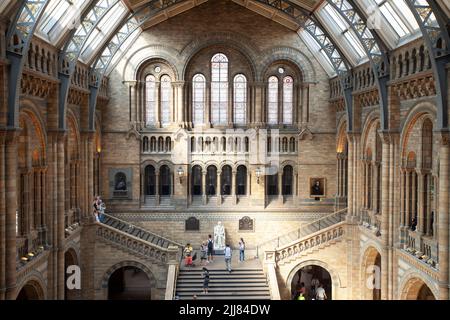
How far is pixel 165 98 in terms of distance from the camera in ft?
119

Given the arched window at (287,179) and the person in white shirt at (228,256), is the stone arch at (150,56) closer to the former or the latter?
the arched window at (287,179)

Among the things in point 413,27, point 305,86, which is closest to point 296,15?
point 305,86

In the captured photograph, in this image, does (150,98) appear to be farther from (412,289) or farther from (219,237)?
(412,289)

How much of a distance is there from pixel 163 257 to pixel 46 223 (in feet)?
28.0

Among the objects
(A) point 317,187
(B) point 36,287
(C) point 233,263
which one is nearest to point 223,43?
(A) point 317,187

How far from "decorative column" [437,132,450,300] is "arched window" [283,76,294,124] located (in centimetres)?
1828

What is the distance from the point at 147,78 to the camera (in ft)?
118

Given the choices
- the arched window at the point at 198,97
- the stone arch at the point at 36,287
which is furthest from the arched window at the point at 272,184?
the stone arch at the point at 36,287

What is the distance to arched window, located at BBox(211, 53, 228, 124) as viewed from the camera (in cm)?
3594

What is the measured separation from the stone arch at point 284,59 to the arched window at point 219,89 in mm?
2403

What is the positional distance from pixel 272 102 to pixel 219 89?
3.80m

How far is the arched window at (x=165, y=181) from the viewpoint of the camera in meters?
36.5

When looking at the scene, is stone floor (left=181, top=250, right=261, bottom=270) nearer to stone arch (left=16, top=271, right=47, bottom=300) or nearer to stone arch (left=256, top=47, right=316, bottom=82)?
stone arch (left=16, top=271, right=47, bottom=300)

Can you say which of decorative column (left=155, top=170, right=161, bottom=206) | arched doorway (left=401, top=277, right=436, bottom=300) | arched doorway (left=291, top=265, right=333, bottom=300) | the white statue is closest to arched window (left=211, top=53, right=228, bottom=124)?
decorative column (left=155, top=170, right=161, bottom=206)
